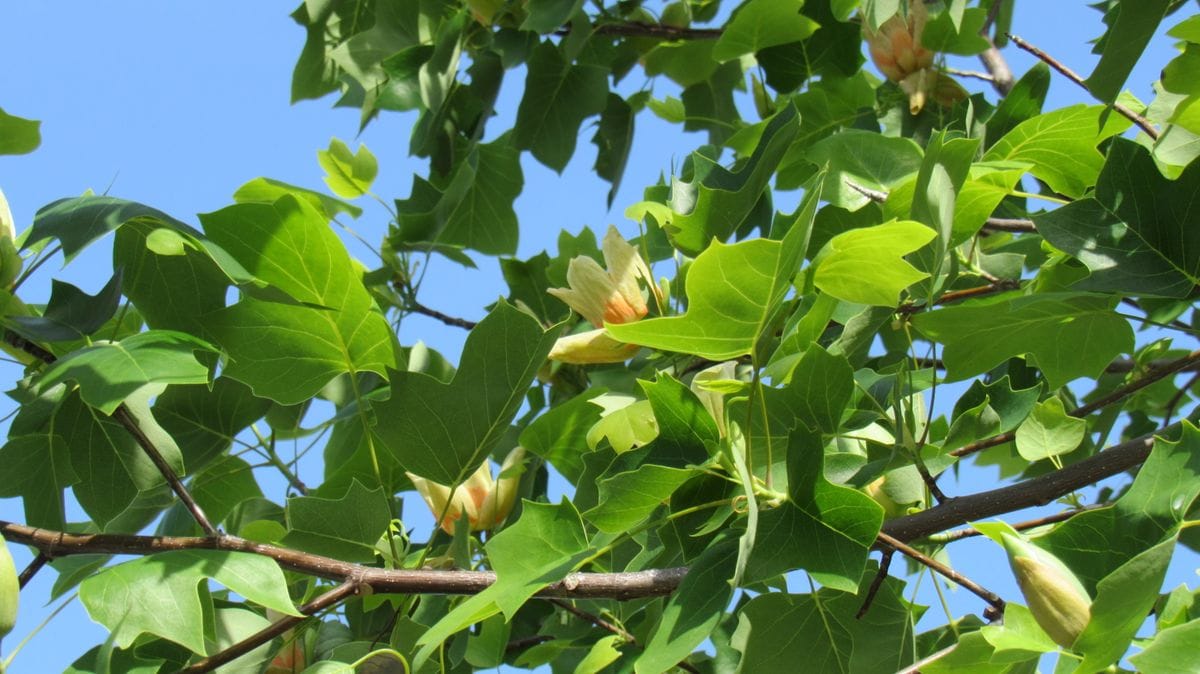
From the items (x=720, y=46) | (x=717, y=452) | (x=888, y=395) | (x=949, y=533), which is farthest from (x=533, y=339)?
(x=720, y=46)

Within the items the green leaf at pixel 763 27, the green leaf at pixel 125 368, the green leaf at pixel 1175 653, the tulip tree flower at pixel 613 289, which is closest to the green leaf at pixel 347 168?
the green leaf at pixel 763 27

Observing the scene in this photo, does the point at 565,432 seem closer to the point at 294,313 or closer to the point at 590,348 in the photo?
the point at 590,348

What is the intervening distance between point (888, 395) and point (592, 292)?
0.33 metres

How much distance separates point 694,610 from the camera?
830 mm

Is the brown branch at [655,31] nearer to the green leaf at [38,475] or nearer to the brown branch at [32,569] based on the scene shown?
the green leaf at [38,475]

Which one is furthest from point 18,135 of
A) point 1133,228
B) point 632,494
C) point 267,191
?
point 1133,228

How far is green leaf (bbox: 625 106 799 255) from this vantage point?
99 cm

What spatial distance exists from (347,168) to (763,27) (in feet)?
2.34

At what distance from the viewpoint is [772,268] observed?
788mm

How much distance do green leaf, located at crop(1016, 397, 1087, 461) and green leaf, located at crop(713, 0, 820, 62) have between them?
755mm

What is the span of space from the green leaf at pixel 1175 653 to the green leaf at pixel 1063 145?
0.64 m

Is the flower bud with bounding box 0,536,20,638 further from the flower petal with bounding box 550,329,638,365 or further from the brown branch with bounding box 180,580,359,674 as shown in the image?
the flower petal with bounding box 550,329,638,365

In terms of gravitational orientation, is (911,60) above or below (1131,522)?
above

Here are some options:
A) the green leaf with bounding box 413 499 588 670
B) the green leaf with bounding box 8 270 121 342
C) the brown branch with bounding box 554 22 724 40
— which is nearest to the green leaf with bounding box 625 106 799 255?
the green leaf with bounding box 413 499 588 670
